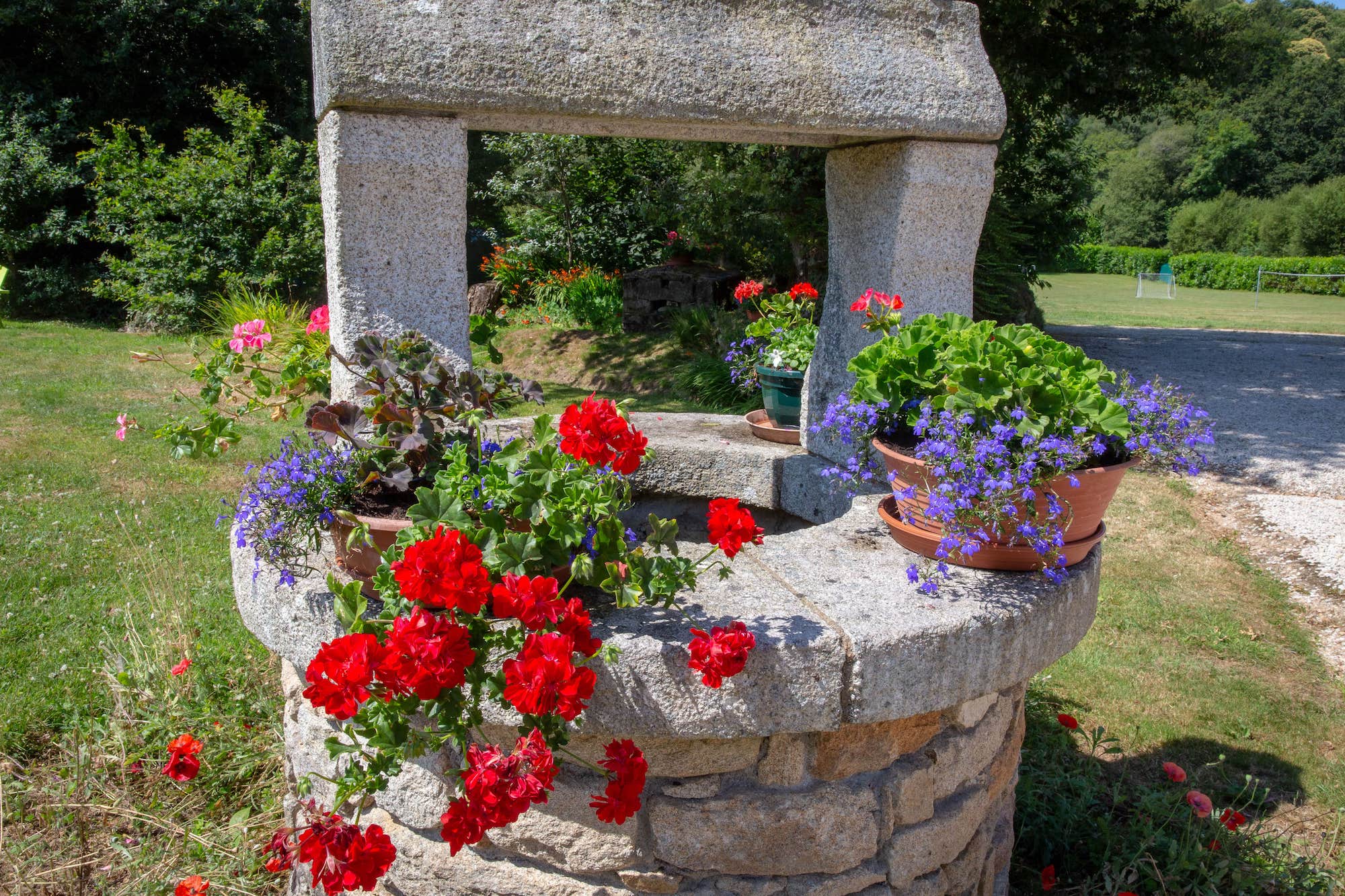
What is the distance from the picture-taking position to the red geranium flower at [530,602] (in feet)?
4.89

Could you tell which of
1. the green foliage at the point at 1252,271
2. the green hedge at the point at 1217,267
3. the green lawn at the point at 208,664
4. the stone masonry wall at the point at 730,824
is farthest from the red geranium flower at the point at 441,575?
the green foliage at the point at 1252,271

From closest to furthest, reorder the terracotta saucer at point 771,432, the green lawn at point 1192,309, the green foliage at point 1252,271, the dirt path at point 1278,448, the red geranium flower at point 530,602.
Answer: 1. the red geranium flower at point 530,602
2. the terracotta saucer at point 771,432
3. the dirt path at point 1278,448
4. the green lawn at point 1192,309
5. the green foliage at point 1252,271

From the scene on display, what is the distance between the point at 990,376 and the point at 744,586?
0.69 metres

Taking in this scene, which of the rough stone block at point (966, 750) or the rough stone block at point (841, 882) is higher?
the rough stone block at point (966, 750)

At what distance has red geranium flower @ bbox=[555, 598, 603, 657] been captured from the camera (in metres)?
1.51

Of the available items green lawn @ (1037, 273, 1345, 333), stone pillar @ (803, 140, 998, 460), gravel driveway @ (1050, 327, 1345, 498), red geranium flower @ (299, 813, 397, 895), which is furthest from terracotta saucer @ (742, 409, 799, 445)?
green lawn @ (1037, 273, 1345, 333)

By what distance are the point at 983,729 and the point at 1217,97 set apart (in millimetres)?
10584

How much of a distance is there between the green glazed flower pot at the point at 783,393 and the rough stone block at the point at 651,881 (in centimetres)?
178

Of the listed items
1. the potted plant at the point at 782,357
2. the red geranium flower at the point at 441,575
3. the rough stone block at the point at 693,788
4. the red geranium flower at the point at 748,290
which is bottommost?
the rough stone block at the point at 693,788

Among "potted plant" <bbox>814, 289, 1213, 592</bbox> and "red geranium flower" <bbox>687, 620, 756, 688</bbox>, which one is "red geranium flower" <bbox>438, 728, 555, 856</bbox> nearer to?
"red geranium flower" <bbox>687, 620, 756, 688</bbox>

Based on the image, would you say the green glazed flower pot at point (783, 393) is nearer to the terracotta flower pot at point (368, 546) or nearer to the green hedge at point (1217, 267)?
the terracotta flower pot at point (368, 546)

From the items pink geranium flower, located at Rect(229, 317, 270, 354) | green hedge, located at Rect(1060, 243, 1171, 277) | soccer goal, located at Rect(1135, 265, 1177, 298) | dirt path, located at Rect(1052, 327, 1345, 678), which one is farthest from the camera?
green hedge, located at Rect(1060, 243, 1171, 277)

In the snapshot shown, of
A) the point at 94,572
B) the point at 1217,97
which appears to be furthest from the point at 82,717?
the point at 1217,97

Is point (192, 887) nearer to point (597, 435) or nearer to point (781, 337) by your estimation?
point (597, 435)
